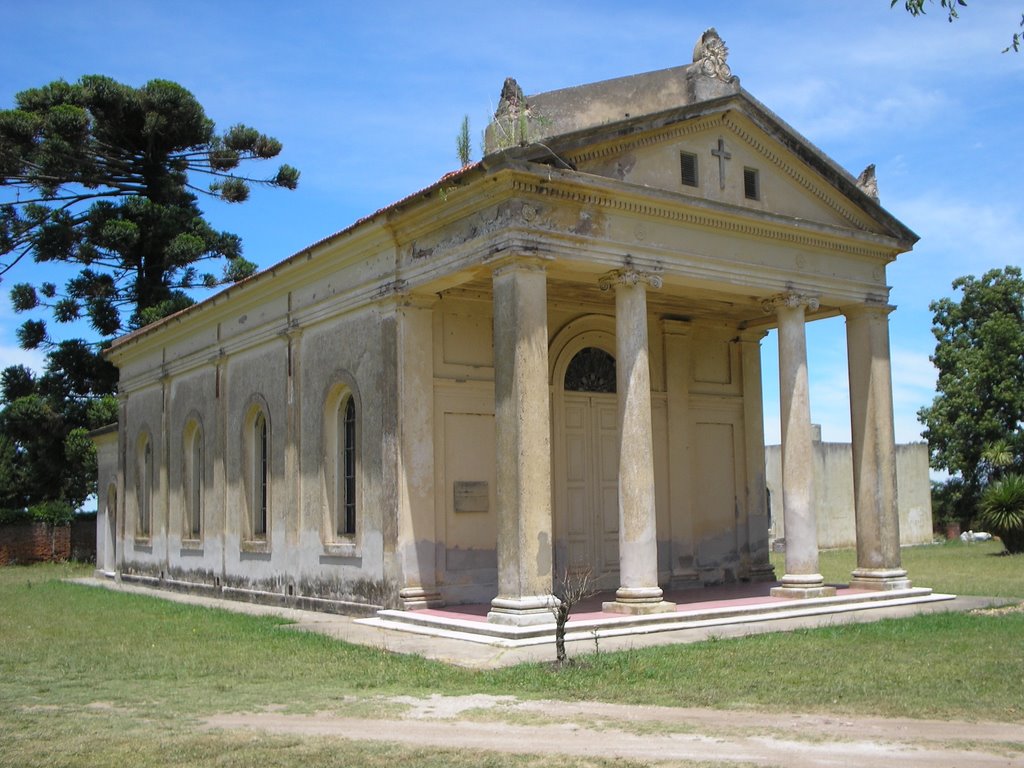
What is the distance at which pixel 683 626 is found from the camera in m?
13.2

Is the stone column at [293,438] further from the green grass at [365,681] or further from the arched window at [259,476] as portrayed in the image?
the green grass at [365,681]

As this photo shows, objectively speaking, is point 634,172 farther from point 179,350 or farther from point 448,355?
point 179,350

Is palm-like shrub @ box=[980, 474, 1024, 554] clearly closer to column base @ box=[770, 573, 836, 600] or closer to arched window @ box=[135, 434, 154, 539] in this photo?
column base @ box=[770, 573, 836, 600]

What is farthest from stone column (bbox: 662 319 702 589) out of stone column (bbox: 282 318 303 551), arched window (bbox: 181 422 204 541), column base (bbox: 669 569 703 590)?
arched window (bbox: 181 422 204 541)

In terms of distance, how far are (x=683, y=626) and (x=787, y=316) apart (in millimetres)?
5255

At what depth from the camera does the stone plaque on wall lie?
51.4 feet

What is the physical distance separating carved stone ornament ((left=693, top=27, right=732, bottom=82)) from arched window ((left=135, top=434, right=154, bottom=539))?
15785mm

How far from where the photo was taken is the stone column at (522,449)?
1264cm

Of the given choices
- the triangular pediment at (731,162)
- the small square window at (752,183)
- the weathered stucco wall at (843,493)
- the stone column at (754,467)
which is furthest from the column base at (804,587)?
the weathered stucco wall at (843,493)

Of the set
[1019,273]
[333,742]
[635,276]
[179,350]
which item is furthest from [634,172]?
[1019,273]

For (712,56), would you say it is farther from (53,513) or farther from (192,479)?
(53,513)

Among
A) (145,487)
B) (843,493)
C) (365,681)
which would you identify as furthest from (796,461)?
(843,493)

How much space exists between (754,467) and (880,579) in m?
3.70

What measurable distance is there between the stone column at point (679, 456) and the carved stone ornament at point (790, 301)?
108 inches
